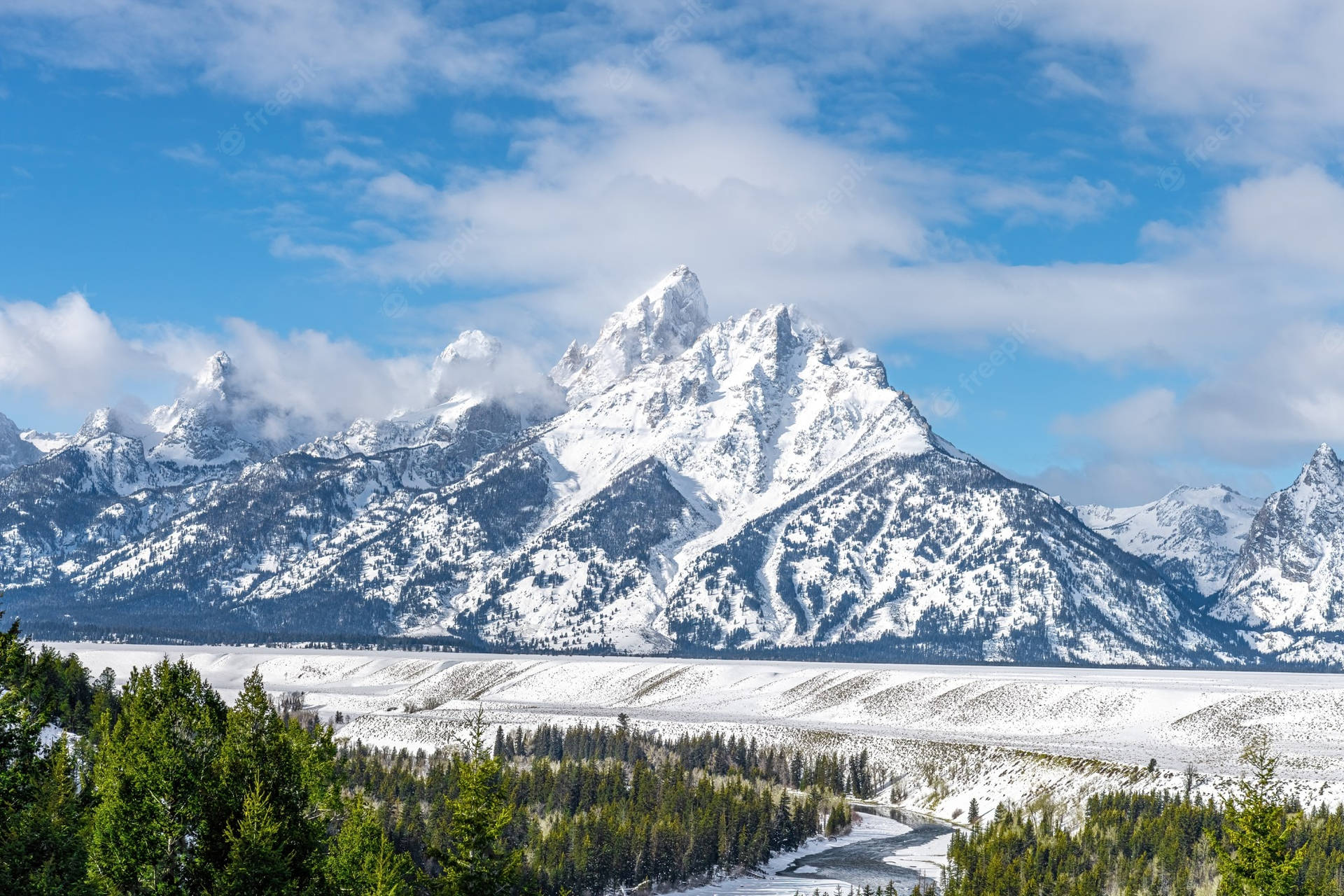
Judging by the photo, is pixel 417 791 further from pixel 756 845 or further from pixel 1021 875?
pixel 1021 875

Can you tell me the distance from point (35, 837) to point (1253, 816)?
44359 millimetres

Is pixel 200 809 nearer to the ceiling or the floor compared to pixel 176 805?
nearer to the floor

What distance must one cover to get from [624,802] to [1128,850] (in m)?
50.2

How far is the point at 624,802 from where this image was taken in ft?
411

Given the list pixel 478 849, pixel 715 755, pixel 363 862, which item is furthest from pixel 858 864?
pixel 478 849

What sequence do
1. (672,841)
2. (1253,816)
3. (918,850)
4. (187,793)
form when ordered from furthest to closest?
1. (918,850)
2. (672,841)
3. (1253,816)
4. (187,793)

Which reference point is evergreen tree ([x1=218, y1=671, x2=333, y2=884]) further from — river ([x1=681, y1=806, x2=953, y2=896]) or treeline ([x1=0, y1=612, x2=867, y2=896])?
river ([x1=681, y1=806, x2=953, y2=896])

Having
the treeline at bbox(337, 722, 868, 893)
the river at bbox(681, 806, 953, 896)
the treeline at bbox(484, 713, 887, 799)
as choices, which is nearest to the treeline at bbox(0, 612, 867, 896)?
the treeline at bbox(337, 722, 868, 893)

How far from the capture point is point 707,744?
6722 inches

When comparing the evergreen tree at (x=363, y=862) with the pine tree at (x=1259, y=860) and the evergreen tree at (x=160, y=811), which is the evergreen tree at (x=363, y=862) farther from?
the pine tree at (x=1259, y=860)

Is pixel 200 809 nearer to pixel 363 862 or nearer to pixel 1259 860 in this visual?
pixel 363 862

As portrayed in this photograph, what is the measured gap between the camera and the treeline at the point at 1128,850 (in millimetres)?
86688

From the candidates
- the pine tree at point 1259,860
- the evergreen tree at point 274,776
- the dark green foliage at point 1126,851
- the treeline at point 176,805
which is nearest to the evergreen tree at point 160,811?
the treeline at point 176,805

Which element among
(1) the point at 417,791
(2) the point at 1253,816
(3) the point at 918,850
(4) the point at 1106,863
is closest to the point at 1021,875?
(4) the point at 1106,863
